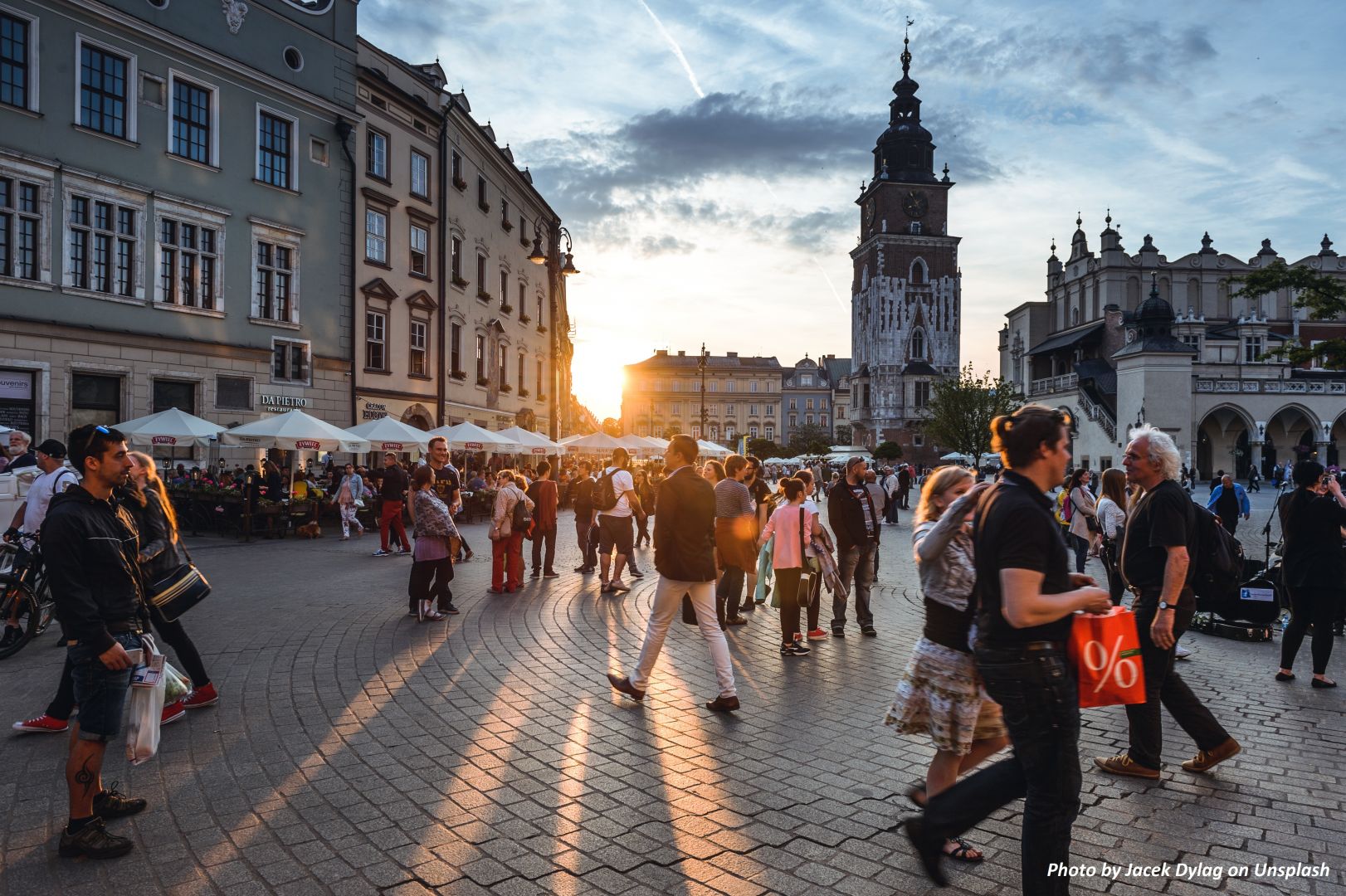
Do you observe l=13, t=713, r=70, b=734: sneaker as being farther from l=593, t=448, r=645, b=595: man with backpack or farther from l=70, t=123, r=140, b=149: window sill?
l=70, t=123, r=140, b=149: window sill

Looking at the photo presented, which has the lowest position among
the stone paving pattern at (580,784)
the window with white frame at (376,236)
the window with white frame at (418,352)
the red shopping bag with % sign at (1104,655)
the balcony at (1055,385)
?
the stone paving pattern at (580,784)

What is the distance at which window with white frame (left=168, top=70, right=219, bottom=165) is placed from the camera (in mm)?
23109

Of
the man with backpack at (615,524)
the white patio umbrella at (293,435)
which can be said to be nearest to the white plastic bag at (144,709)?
the man with backpack at (615,524)

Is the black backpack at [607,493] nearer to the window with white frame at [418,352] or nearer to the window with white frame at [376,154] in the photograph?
the window with white frame at [418,352]

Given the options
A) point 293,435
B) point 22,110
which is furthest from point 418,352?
point 22,110

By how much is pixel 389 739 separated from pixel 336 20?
93.4 feet

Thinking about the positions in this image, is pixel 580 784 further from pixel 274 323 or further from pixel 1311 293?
pixel 274 323

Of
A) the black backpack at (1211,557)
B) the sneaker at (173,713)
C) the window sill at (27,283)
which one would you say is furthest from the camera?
the window sill at (27,283)

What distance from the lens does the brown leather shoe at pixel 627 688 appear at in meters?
6.51

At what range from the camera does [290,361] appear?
86.0 feet

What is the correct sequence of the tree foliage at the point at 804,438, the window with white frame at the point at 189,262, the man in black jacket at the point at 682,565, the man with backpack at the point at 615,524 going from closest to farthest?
the man in black jacket at the point at 682,565 → the man with backpack at the point at 615,524 → the window with white frame at the point at 189,262 → the tree foliage at the point at 804,438

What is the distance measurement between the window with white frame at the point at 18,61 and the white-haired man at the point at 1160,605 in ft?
79.3

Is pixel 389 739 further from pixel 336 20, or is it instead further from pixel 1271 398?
pixel 1271 398

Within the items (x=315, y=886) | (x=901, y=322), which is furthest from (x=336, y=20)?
(x=901, y=322)
